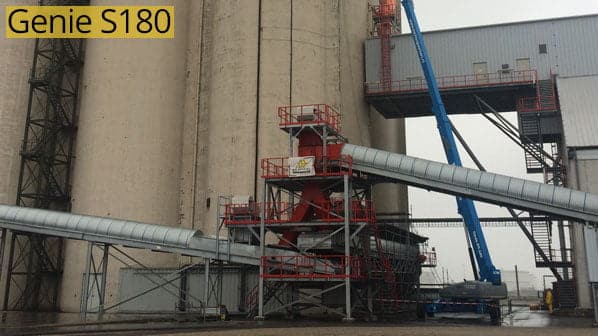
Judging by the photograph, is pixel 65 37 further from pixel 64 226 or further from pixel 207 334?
pixel 207 334

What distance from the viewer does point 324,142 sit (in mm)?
29406

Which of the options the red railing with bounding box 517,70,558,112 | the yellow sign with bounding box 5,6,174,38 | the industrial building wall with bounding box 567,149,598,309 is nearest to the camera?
the industrial building wall with bounding box 567,149,598,309

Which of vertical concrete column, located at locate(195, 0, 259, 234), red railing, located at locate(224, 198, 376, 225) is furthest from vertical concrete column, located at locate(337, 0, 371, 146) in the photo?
red railing, located at locate(224, 198, 376, 225)

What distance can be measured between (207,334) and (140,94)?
85.9 ft

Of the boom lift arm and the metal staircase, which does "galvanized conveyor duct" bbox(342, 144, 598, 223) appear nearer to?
the boom lift arm

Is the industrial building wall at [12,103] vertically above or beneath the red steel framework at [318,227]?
above

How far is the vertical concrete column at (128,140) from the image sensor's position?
4034cm

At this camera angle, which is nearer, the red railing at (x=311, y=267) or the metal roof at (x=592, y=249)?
the metal roof at (x=592, y=249)

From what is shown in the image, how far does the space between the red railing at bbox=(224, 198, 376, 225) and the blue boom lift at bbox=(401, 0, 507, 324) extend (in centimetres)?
747

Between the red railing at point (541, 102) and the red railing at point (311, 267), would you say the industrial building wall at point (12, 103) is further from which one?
the red railing at point (541, 102)

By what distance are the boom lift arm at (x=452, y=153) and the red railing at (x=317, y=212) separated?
333 inches

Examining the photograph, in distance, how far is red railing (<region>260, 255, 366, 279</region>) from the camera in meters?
27.6

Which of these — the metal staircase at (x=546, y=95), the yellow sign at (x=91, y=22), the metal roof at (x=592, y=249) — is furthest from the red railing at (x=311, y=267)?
the yellow sign at (x=91, y=22)

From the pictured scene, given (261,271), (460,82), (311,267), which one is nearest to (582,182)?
(460,82)
